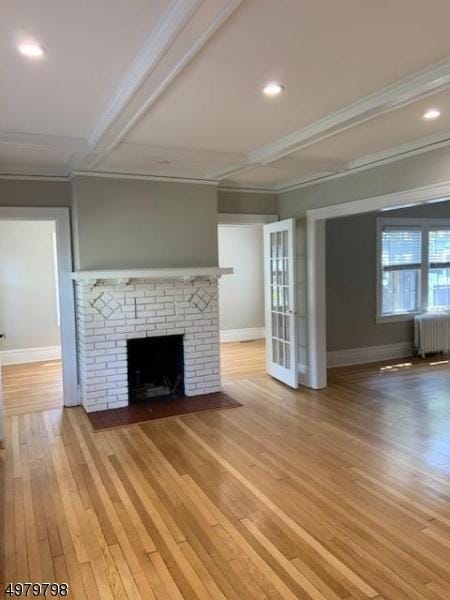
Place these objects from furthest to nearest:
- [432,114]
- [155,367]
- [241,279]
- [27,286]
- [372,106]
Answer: [241,279]
[27,286]
[155,367]
[432,114]
[372,106]

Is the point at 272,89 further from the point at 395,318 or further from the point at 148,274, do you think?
the point at 395,318

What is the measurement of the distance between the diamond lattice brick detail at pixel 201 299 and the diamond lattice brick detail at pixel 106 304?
2.87 feet

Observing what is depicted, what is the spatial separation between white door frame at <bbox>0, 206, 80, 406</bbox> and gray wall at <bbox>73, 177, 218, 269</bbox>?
0.59ft

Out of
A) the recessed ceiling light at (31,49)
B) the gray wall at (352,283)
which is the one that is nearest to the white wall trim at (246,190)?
the gray wall at (352,283)

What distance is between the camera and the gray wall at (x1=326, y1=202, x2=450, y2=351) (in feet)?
21.1

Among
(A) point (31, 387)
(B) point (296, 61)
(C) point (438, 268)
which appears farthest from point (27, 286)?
(C) point (438, 268)

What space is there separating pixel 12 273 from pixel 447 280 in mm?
6974

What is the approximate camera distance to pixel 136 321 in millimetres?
4887

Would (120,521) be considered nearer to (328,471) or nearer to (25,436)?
(328,471)

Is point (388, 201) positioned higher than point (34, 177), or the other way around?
point (34, 177)

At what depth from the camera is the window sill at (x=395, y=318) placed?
22.2ft

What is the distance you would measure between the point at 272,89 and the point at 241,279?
6182 mm

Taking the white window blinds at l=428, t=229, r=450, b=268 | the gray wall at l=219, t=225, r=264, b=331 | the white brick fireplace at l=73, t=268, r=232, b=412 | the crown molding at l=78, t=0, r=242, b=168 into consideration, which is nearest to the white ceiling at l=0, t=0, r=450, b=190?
the crown molding at l=78, t=0, r=242, b=168

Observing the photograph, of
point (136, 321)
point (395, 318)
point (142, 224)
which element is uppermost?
point (142, 224)
